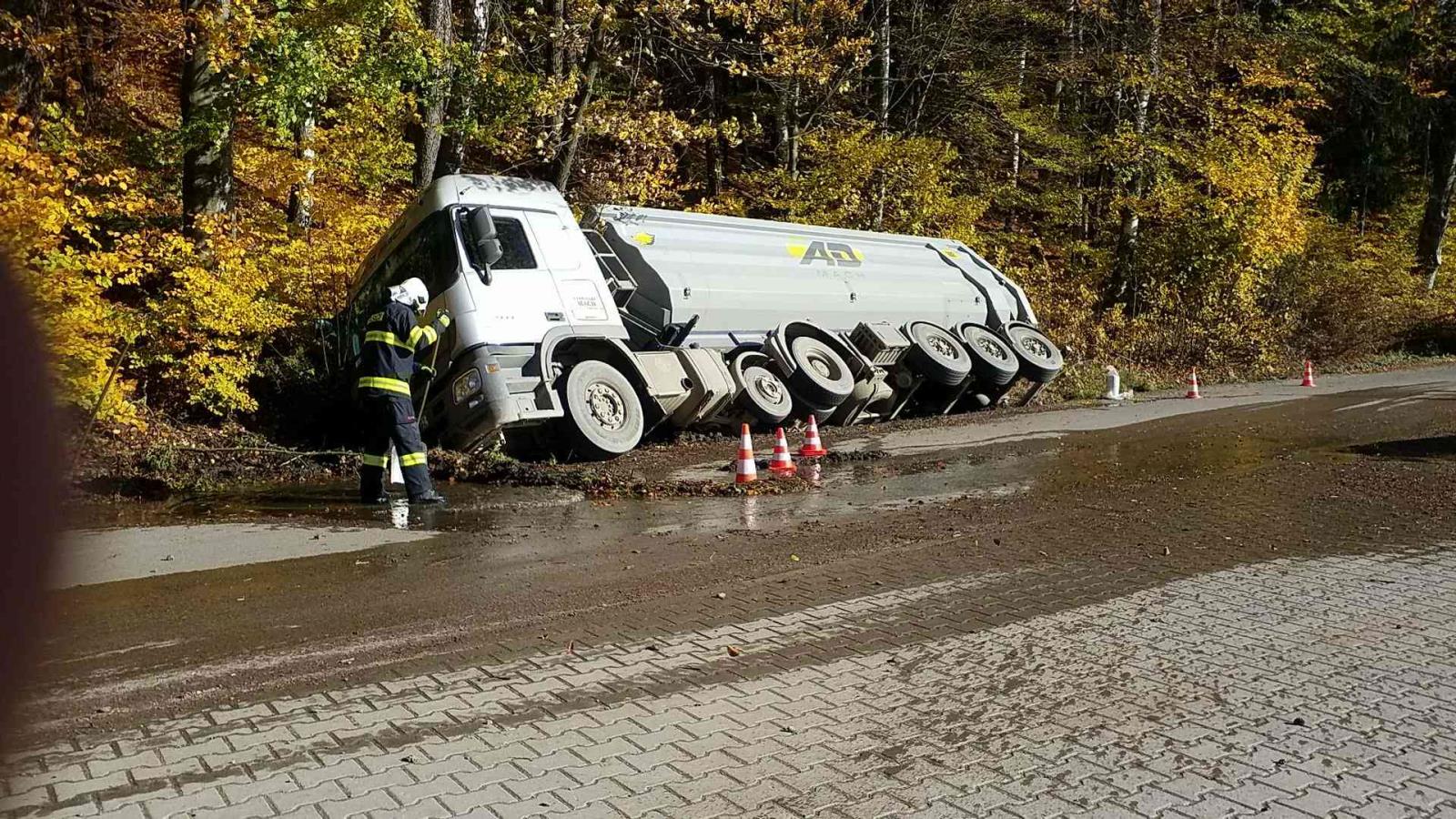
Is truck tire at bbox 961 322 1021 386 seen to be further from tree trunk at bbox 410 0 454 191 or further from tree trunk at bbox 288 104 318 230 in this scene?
tree trunk at bbox 288 104 318 230

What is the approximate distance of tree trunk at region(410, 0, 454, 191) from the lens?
15.3 metres

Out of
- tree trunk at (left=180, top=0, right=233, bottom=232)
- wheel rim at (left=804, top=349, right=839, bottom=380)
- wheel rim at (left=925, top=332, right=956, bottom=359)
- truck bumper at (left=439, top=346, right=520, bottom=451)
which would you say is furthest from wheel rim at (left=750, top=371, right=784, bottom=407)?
tree trunk at (left=180, top=0, right=233, bottom=232)

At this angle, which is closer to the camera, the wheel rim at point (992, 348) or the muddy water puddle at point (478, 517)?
the muddy water puddle at point (478, 517)

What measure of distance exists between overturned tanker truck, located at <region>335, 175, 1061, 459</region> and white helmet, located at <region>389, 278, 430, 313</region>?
1275 millimetres

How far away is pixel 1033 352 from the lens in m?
18.0

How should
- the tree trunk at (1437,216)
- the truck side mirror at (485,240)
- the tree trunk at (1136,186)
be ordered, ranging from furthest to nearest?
the tree trunk at (1437,216) < the tree trunk at (1136,186) < the truck side mirror at (485,240)

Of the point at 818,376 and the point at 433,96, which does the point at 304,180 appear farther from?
the point at 818,376

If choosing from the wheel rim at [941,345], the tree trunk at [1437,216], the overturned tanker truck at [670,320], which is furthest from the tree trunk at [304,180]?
the tree trunk at [1437,216]

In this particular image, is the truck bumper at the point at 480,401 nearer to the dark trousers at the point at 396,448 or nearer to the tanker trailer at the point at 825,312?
the dark trousers at the point at 396,448

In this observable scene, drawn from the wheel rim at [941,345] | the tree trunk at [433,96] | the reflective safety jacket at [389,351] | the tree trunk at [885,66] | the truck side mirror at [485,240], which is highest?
the tree trunk at [885,66]

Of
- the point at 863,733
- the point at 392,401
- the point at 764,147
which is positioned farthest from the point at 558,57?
the point at 863,733

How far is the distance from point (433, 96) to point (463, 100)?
2.76 feet

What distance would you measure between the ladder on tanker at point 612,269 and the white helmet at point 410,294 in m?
4.04

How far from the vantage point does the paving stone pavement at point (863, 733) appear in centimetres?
357
